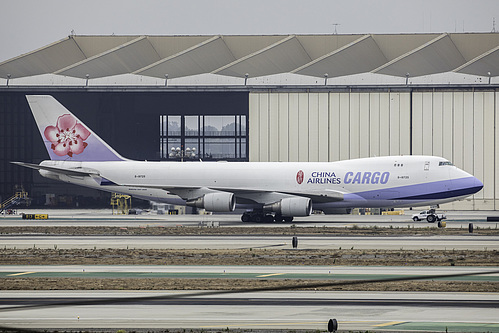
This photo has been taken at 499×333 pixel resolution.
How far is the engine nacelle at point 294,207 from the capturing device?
177 ft

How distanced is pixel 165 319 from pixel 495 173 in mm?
64771

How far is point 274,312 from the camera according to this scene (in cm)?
2002

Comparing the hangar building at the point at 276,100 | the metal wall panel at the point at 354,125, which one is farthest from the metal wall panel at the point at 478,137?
the metal wall panel at the point at 354,125

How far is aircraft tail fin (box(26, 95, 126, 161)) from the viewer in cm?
6166

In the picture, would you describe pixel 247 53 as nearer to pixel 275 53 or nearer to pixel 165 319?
pixel 275 53

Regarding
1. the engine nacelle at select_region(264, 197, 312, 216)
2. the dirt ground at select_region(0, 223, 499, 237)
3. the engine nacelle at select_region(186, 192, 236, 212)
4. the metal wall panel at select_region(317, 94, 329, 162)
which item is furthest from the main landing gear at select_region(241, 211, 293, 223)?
the metal wall panel at select_region(317, 94, 329, 162)

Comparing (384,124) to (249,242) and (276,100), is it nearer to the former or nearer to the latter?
(276,100)

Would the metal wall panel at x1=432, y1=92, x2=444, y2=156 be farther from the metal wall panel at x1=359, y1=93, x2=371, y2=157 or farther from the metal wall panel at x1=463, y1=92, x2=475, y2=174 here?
the metal wall panel at x1=359, y1=93, x2=371, y2=157

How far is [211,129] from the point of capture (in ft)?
282

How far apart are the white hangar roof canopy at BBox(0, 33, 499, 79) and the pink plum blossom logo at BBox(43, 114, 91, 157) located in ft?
82.2

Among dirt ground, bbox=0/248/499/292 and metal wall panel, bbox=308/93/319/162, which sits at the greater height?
metal wall panel, bbox=308/93/319/162

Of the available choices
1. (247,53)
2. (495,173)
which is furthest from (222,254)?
(247,53)

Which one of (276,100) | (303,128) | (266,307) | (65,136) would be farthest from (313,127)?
(266,307)

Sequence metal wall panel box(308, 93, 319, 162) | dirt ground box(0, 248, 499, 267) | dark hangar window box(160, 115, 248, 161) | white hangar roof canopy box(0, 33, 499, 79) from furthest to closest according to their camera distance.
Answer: white hangar roof canopy box(0, 33, 499, 79) < dark hangar window box(160, 115, 248, 161) < metal wall panel box(308, 93, 319, 162) < dirt ground box(0, 248, 499, 267)
